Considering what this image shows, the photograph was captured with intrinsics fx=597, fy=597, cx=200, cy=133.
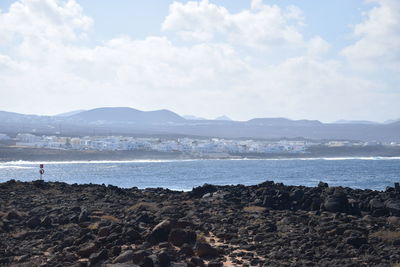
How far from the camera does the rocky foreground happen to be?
13352mm

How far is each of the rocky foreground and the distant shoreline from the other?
323ft

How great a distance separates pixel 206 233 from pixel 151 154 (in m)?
127

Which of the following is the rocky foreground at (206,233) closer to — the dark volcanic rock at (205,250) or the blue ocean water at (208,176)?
the dark volcanic rock at (205,250)

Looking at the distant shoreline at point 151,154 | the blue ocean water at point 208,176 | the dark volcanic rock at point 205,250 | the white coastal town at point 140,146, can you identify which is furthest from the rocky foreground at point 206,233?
the white coastal town at point 140,146

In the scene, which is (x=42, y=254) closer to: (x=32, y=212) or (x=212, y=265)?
(x=212, y=265)

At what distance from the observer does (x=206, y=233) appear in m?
16.3

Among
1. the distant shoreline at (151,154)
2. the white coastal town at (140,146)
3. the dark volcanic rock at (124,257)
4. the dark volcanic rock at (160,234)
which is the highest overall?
the dark volcanic rock at (160,234)

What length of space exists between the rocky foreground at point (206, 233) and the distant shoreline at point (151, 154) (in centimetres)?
9854

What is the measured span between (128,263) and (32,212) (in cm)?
873

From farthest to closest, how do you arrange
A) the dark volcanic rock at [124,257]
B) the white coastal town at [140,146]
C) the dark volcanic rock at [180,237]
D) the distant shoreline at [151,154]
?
the white coastal town at [140,146], the distant shoreline at [151,154], the dark volcanic rock at [180,237], the dark volcanic rock at [124,257]

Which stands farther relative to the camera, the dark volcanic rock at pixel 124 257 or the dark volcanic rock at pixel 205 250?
the dark volcanic rock at pixel 205 250

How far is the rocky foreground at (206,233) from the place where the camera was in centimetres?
1335

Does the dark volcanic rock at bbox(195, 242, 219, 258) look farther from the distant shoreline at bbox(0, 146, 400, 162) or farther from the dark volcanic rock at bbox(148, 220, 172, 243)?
the distant shoreline at bbox(0, 146, 400, 162)

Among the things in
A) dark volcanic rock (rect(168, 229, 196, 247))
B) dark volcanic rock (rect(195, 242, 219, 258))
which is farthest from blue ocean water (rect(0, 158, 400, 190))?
dark volcanic rock (rect(195, 242, 219, 258))
